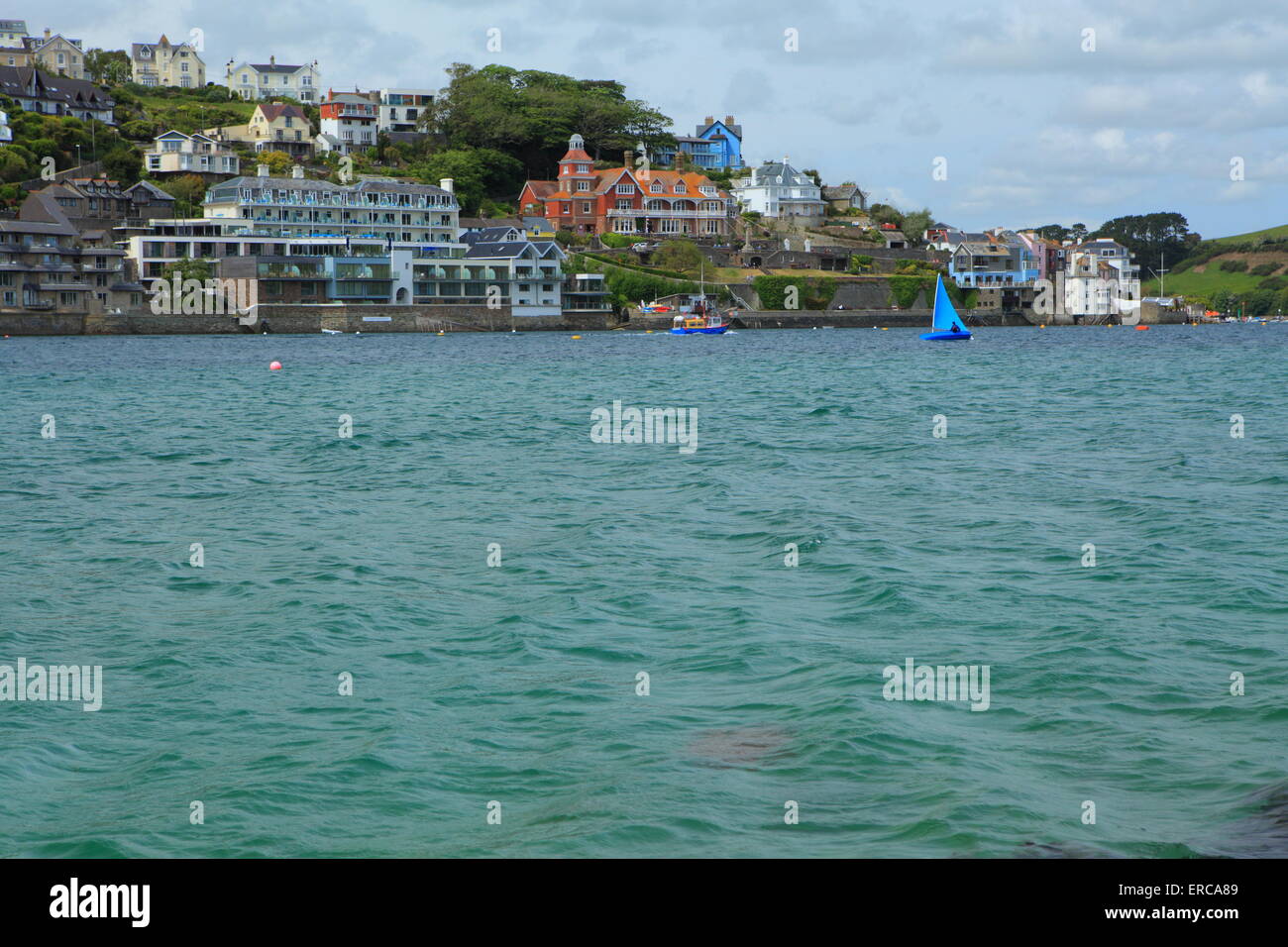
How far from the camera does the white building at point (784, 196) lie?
14538 centimetres

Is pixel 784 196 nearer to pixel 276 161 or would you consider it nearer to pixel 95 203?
pixel 276 161

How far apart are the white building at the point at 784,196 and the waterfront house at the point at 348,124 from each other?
42215 millimetres

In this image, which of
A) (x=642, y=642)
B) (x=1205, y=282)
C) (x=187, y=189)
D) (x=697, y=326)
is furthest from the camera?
(x=1205, y=282)

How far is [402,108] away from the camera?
159m

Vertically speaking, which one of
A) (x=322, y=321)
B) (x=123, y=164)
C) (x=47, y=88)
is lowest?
(x=322, y=321)

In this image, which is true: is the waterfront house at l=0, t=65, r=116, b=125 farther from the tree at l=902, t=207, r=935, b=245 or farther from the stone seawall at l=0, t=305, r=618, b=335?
the tree at l=902, t=207, r=935, b=245

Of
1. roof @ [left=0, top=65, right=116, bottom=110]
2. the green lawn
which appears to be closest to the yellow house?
roof @ [left=0, top=65, right=116, bottom=110]

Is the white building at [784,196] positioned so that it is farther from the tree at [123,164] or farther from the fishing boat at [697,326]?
the tree at [123,164]

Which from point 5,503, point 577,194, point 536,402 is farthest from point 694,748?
point 577,194

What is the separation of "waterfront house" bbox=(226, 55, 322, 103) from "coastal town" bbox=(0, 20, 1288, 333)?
0.28m

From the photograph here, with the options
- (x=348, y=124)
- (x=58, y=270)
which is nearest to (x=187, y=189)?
(x=58, y=270)

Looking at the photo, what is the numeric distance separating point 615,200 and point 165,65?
242 feet
